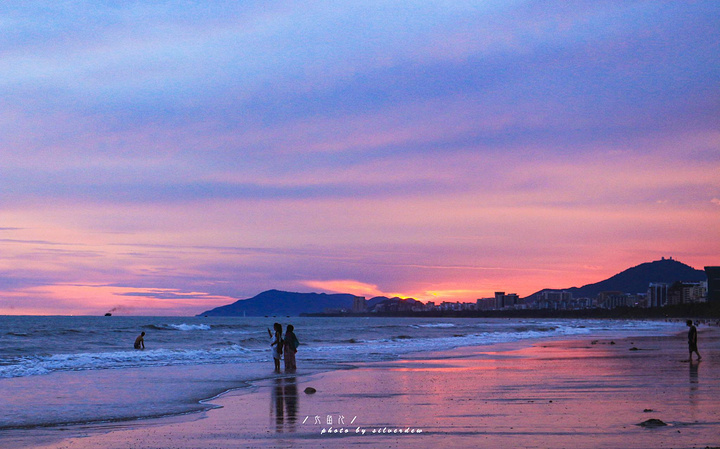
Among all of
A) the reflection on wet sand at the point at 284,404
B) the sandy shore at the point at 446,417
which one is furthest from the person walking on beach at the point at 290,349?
the sandy shore at the point at 446,417

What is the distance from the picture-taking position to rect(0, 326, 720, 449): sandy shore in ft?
31.0

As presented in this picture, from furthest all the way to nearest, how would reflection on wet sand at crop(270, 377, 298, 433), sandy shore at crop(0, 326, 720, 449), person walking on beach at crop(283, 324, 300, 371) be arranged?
person walking on beach at crop(283, 324, 300, 371) → reflection on wet sand at crop(270, 377, 298, 433) → sandy shore at crop(0, 326, 720, 449)

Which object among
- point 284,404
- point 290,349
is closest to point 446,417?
point 284,404

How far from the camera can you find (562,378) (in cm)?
1844

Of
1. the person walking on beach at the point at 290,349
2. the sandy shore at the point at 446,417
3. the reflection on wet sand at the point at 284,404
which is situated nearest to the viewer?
the sandy shore at the point at 446,417

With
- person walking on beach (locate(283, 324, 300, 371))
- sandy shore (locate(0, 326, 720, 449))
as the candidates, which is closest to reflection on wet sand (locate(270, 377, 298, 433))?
sandy shore (locate(0, 326, 720, 449))

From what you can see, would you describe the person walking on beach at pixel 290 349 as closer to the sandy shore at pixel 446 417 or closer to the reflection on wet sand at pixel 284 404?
the reflection on wet sand at pixel 284 404

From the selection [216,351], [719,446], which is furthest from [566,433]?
[216,351]

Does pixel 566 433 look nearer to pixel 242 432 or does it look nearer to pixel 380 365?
pixel 242 432

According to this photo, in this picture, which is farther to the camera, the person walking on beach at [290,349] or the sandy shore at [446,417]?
the person walking on beach at [290,349]

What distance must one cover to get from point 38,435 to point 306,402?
212 inches

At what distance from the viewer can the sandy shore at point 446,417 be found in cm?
945

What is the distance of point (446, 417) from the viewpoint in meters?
11.6

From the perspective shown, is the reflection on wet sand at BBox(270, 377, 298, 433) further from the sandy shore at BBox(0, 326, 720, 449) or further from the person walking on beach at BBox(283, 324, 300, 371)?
the person walking on beach at BBox(283, 324, 300, 371)
